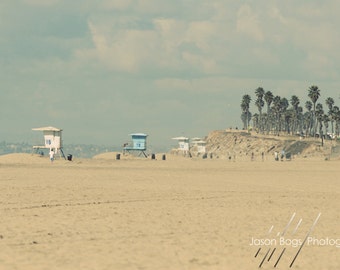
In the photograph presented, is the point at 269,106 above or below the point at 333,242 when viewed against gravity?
above

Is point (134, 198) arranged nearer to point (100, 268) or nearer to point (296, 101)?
point (100, 268)

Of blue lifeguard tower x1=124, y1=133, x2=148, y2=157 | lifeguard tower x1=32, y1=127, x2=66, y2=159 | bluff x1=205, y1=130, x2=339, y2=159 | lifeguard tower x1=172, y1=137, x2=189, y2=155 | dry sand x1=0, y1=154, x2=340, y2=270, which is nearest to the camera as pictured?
dry sand x1=0, y1=154, x2=340, y2=270

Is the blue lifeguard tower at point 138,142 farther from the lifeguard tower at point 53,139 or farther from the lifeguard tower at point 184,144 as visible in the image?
the lifeguard tower at point 184,144

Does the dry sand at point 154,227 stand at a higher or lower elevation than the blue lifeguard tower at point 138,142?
lower

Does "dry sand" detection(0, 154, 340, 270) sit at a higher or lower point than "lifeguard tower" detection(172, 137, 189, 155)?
lower

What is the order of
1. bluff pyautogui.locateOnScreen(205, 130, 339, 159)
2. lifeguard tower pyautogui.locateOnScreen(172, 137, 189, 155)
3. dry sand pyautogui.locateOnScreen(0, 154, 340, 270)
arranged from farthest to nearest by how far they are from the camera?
bluff pyautogui.locateOnScreen(205, 130, 339, 159) < lifeguard tower pyautogui.locateOnScreen(172, 137, 189, 155) < dry sand pyautogui.locateOnScreen(0, 154, 340, 270)

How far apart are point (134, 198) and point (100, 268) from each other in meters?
11.9

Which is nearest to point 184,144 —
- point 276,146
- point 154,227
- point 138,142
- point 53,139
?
point 138,142

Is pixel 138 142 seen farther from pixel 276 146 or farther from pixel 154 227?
pixel 276 146

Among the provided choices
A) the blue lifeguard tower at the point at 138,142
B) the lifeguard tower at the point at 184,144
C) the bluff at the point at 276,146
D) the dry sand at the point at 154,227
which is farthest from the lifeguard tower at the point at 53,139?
the bluff at the point at 276,146

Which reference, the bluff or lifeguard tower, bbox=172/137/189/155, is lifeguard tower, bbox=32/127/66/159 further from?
the bluff

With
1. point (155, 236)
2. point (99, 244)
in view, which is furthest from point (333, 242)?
point (99, 244)

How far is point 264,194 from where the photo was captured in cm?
2481

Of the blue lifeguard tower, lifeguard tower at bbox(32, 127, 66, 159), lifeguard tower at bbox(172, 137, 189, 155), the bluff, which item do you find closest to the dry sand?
lifeguard tower at bbox(32, 127, 66, 159)
